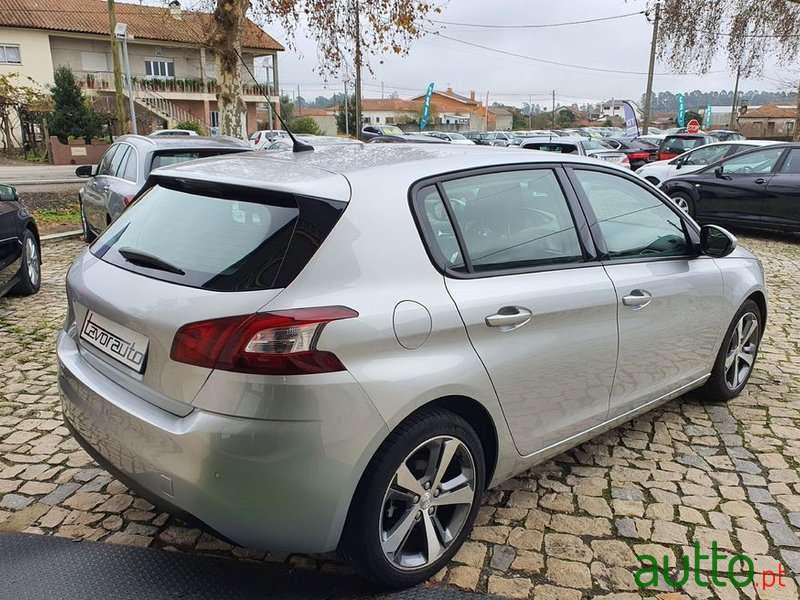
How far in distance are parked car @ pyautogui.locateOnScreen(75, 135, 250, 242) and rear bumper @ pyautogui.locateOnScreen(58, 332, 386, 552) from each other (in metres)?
5.53

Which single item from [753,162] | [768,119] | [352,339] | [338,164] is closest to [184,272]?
[352,339]

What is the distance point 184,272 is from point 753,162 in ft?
37.3

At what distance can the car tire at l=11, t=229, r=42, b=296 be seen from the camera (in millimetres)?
6664

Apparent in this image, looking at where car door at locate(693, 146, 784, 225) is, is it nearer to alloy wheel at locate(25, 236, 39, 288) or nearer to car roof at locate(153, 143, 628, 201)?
car roof at locate(153, 143, 628, 201)

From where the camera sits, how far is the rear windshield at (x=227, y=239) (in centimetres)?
226

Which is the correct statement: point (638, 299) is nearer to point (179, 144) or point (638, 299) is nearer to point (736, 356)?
point (736, 356)

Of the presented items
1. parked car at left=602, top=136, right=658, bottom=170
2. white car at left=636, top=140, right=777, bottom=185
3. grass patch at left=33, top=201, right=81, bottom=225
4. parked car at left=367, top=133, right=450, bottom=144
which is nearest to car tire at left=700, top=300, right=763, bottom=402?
parked car at left=367, top=133, right=450, bottom=144

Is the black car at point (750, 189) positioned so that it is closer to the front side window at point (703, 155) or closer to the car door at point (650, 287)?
the front side window at point (703, 155)

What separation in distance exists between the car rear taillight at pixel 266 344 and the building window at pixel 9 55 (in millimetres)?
46801

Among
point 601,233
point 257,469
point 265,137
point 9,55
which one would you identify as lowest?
point 257,469

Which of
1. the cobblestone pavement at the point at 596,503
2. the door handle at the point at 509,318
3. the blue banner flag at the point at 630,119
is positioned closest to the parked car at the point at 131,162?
the cobblestone pavement at the point at 596,503

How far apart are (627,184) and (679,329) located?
0.85 metres

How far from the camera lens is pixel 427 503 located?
8.36 feet

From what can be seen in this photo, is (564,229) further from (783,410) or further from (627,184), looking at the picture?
(783,410)
